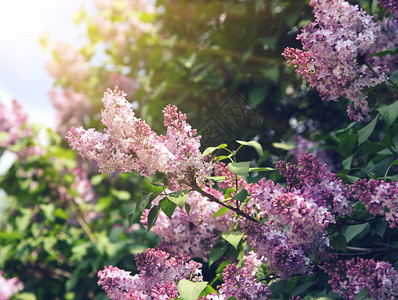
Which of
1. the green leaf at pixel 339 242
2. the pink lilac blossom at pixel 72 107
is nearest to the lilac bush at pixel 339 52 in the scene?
the green leaf at pixel 339 242

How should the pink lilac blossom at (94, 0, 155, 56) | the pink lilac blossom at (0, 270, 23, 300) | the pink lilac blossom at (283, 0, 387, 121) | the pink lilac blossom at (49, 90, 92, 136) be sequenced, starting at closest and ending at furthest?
1. the pink lilac blossom at (283, 0, 387, 121)
2. the pink lilac blossom at (0, 270, 23, 300)
3. the pink lilac blossom at (94, 0, 155, 56)
4. the pink lilac blossom at (49, 90, 92, 136)

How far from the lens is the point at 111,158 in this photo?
1.48 m

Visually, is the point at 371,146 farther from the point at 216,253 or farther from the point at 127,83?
the point at 127,83

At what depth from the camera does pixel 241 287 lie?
60.2 inches

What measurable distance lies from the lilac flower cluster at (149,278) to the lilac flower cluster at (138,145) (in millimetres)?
378

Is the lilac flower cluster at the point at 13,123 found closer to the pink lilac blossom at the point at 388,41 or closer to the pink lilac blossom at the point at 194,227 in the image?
the pink lilac blossom at the point at 194,227

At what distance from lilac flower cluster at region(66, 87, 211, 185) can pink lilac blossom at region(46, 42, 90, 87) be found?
4705mm

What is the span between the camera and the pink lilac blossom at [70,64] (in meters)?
5.94

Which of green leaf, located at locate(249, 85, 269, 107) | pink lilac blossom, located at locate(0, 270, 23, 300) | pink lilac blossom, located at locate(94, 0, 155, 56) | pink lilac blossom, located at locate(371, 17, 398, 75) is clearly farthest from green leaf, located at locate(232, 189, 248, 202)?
pink lilac blossom, located at locate(94, 0, 155, 56)

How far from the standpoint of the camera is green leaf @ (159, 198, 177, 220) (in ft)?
5.09

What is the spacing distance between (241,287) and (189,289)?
21 centimetres

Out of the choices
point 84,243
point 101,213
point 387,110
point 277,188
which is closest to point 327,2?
point 387,110

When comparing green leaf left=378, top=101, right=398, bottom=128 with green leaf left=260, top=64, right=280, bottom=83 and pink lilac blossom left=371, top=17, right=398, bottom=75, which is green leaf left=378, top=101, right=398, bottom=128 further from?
green leaf left=260, top=64, right=280, bottom=83

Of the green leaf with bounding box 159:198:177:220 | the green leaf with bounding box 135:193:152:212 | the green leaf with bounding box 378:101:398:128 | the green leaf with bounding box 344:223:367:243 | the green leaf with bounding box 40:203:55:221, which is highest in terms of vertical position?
the green leaf with bounding box 135:193:152:212
